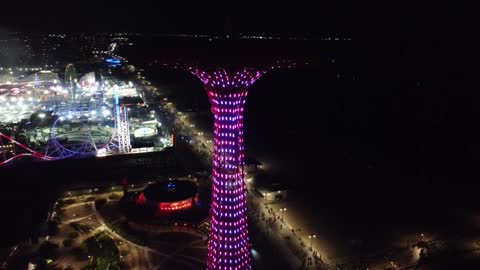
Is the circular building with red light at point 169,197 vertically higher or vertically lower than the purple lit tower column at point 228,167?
lower

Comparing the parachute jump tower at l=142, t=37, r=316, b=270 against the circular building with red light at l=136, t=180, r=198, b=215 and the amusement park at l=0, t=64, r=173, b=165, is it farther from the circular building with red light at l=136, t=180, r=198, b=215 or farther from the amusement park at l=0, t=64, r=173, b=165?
the amusement park at l=0, t=64, r=173, b=165

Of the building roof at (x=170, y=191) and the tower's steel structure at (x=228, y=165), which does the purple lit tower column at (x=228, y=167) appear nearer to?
the tower's steel structure at (x=228, y=165)

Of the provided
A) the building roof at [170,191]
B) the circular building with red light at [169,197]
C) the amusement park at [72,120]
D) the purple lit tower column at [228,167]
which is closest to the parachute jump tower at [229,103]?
the purple lit tower column at [228,167]

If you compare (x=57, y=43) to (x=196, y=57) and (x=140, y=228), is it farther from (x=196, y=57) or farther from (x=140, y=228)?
(x=196, y=57)

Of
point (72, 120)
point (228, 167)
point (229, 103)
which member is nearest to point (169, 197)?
point (228, 167)

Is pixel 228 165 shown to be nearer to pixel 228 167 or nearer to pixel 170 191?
pixel 228 167
